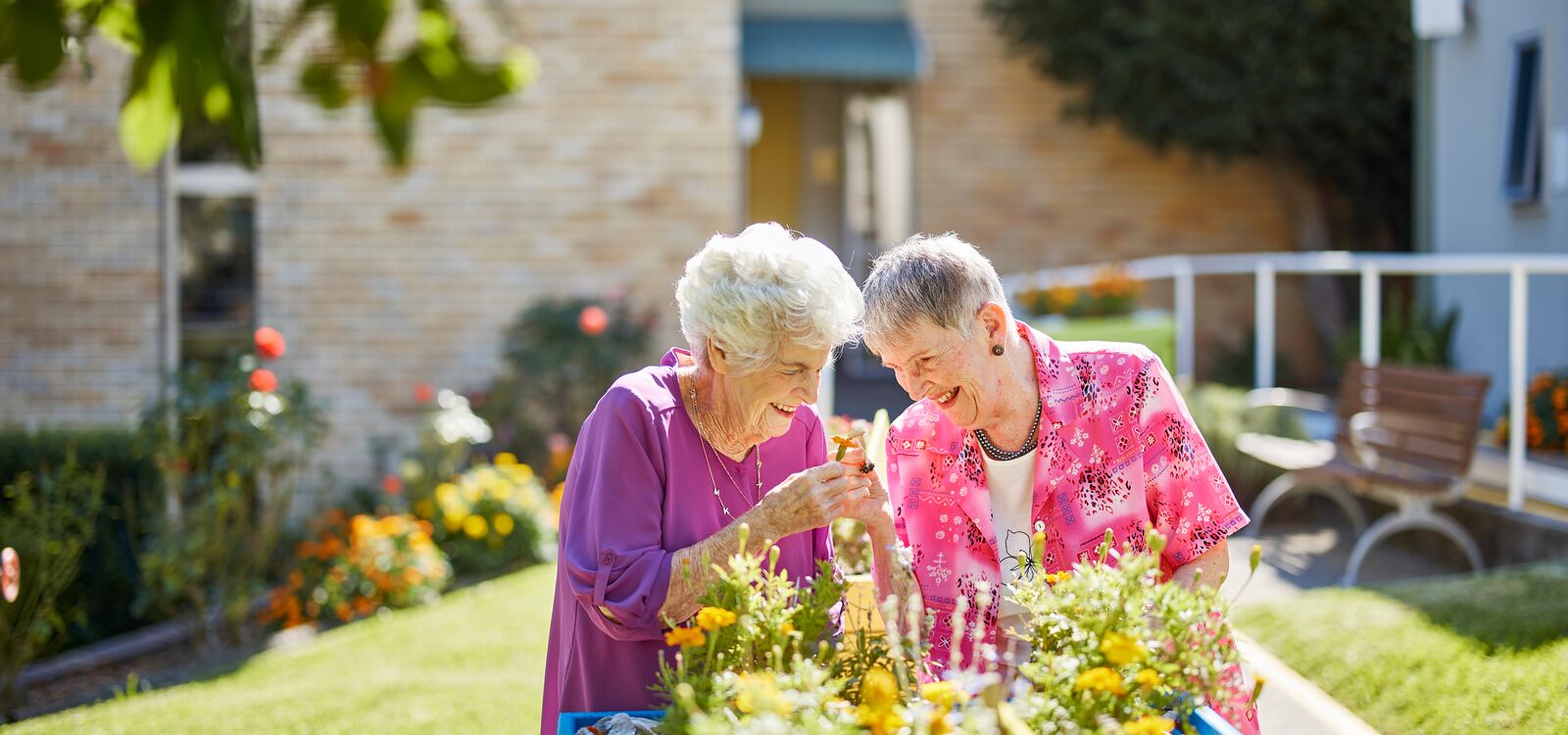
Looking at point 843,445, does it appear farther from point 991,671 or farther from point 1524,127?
point 1524,127

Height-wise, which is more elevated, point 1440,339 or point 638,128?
point 638,128

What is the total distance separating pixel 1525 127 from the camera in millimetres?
8492

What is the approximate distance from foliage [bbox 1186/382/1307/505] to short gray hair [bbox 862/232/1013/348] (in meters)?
4.39

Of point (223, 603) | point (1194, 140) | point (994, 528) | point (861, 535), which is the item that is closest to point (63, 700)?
point (223, 603)

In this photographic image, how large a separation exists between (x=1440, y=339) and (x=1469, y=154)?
1414 millimetres

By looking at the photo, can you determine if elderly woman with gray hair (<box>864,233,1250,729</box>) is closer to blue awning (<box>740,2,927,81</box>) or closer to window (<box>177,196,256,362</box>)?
blue awning (<box>740,2,927,81</box>)

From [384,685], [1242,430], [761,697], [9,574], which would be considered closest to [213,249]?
[9,574]

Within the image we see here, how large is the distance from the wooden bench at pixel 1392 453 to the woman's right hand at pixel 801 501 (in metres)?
3.76

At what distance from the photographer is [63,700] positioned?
529 centimetres

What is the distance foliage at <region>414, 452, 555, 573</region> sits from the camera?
6.84 metres

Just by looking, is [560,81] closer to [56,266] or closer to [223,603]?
[56,266]

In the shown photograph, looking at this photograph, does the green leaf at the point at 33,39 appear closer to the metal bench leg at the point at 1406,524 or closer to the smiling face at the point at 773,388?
A: the smiling face at the point at 773,388

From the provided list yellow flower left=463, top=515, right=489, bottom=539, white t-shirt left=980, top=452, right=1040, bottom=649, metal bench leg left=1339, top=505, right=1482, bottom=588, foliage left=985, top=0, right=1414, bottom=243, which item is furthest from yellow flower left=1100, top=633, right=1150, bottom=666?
foliage left=985, top=0, right=1414, bottom=243

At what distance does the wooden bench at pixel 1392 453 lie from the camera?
17.2 ft
